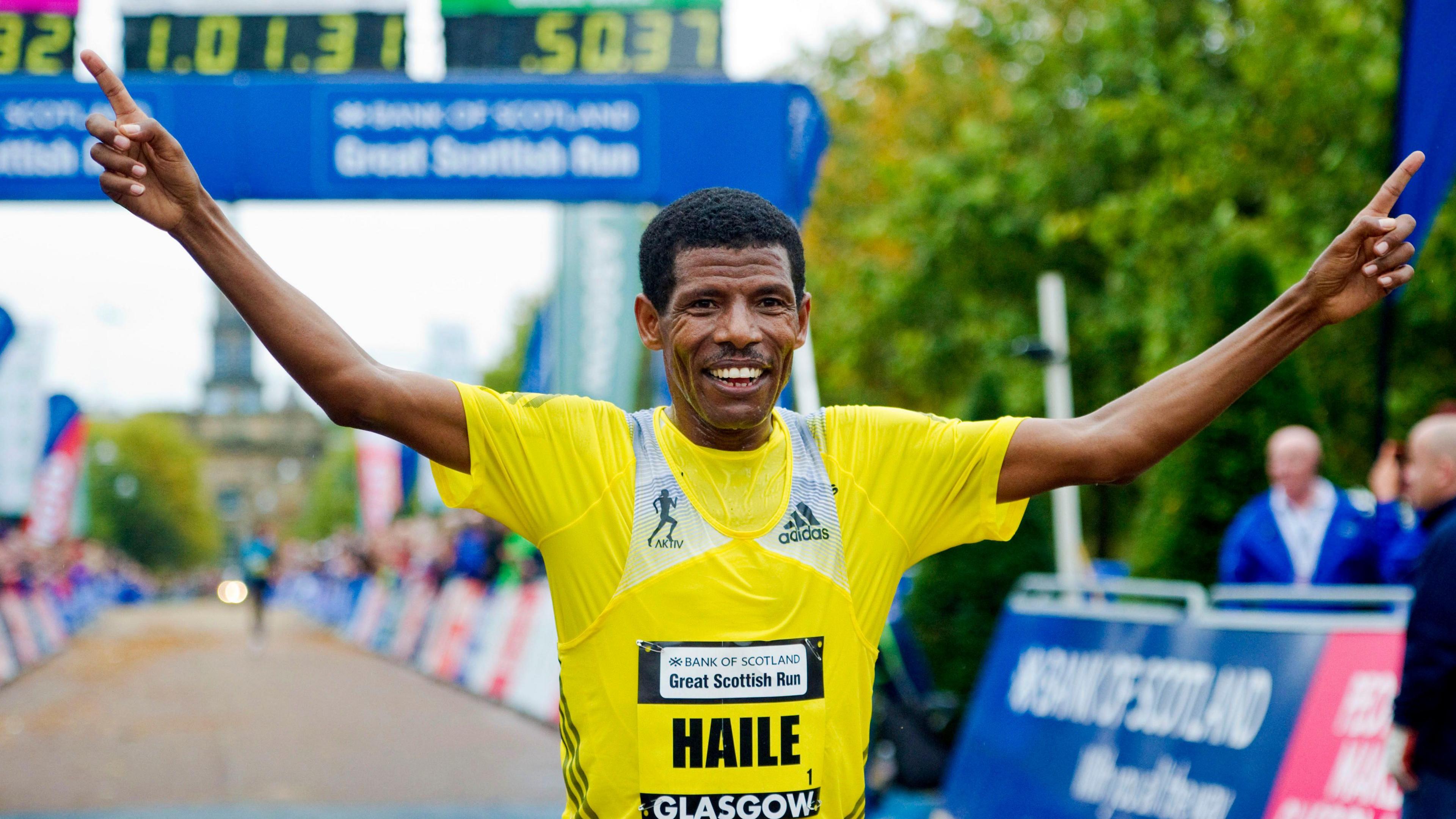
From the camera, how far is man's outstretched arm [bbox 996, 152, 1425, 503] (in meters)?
2.63

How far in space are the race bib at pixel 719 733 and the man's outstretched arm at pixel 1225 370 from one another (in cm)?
58

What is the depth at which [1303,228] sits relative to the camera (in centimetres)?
1583

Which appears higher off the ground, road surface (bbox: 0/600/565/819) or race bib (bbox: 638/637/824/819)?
race bib (bbox: 638/637/824/819)

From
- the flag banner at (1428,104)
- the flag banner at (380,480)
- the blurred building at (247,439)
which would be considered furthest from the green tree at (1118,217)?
the blurred building at (247,439)

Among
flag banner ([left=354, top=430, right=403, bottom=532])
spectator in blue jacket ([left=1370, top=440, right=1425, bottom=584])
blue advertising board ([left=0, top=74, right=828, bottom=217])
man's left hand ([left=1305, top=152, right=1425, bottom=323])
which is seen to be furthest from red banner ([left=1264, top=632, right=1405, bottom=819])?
flag banner ([left=354, top=430, right=403, bottom=532])

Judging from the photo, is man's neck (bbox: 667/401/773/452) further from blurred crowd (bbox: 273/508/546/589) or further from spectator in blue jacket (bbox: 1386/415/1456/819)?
blurred crowd (bbox: 273/508/546/589)

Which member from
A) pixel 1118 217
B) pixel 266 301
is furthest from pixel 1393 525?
pixel 1118 217

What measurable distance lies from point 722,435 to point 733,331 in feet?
0.65

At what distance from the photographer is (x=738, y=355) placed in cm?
255

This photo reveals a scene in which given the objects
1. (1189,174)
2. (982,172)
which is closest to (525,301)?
(982,172)

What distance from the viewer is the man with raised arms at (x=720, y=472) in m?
2.48

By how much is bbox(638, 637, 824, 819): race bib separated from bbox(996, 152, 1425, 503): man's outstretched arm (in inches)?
22.7

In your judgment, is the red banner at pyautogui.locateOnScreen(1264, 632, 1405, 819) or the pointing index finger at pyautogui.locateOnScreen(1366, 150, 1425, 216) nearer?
the pointing index finger at pyautogui.locateOnScreen(1366, 150, 1425, 216)

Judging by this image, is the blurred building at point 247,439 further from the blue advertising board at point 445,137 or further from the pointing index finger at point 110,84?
the pointing index finger at point 110,84
